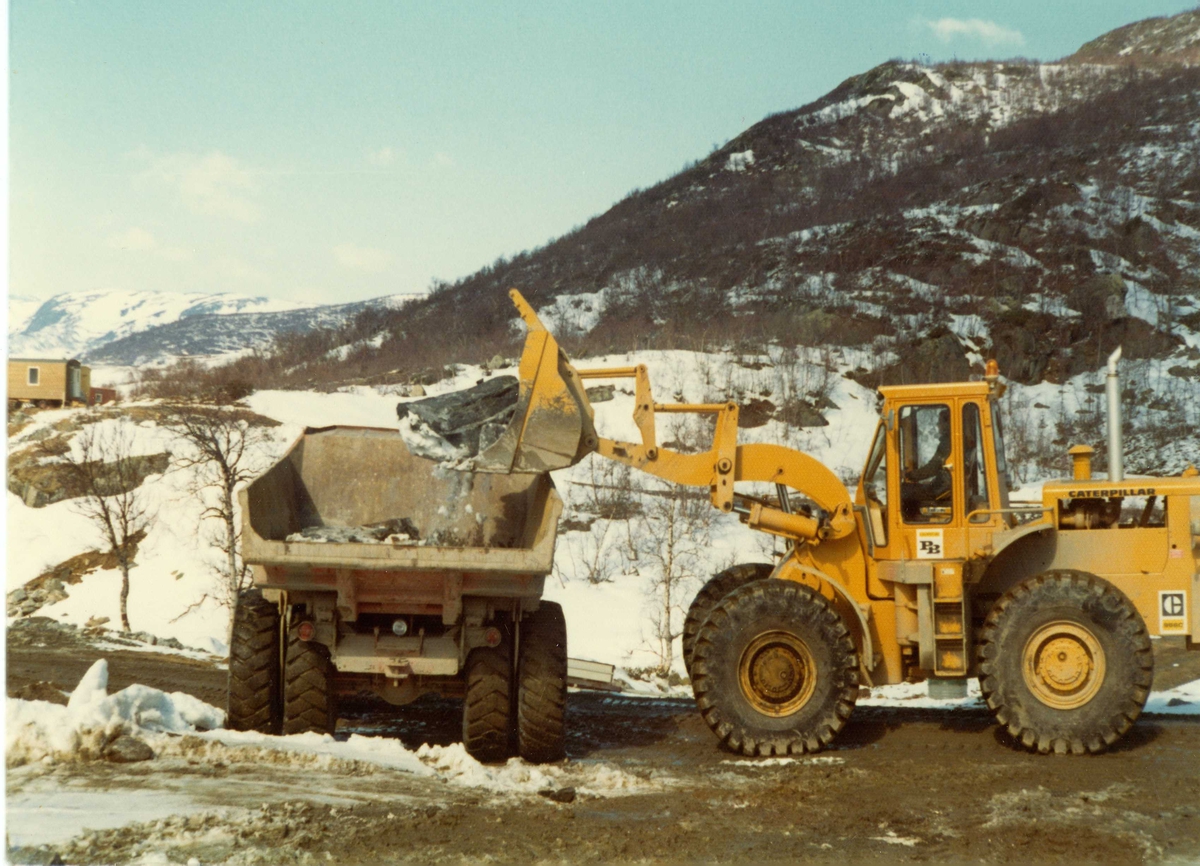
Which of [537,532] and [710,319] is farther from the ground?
[710,319]

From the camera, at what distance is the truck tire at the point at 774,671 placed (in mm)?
7926

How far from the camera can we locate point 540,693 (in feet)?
25.4

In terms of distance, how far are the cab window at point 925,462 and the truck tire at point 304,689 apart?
4.43 m

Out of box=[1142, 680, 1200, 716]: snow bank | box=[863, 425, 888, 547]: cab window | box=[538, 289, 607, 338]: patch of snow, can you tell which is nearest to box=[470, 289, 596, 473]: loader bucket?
box=[863, 425, 888, 547]: cab window

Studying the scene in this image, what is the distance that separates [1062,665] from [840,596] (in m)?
1.63

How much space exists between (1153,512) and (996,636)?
5.27ft

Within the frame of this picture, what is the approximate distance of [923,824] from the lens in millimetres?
6316

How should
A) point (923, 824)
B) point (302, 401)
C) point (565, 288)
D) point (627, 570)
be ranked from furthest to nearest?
point (565, 288), point (302, 401), point (627, 570), point (923, 824)

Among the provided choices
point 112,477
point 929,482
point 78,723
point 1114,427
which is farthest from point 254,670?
point 112,477

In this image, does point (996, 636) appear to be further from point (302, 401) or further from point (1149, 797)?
point (302, 401)

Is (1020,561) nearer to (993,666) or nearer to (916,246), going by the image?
(993,666)

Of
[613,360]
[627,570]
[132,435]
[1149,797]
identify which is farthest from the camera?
[613,360]

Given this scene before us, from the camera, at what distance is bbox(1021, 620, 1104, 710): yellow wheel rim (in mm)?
7672

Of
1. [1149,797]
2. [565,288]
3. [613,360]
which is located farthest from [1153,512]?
[565,288]
